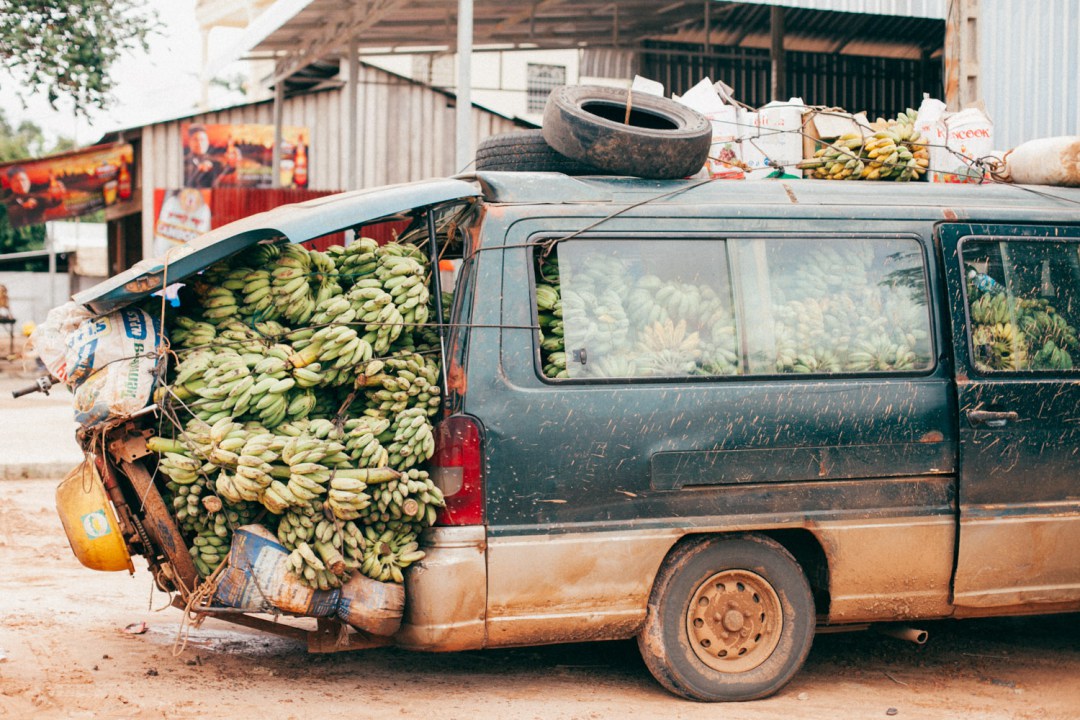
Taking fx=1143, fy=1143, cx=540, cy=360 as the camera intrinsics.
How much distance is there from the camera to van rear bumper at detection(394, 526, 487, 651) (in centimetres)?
443

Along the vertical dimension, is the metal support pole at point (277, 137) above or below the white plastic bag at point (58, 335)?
above

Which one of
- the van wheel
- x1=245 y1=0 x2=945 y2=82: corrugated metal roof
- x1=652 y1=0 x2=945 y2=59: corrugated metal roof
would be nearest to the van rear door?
the van wheel

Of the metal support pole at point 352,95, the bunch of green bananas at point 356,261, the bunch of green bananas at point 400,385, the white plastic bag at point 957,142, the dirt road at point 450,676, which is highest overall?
the metal support pole at point 352,95

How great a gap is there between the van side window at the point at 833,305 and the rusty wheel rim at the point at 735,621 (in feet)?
3.03

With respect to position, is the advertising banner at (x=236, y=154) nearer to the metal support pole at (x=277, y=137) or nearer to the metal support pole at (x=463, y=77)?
the metal support pole at (x=277, y=137)

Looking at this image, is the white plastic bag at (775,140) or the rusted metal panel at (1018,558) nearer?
the rusted metal panel at (1018,558)

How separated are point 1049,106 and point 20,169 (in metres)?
15.3

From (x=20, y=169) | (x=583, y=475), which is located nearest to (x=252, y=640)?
(x=583, y=475)

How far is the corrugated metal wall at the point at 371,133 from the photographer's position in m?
17.9

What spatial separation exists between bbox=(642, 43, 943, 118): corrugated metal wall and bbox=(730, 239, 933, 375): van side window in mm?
11187

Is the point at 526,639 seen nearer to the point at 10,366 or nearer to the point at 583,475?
the point at 583,475

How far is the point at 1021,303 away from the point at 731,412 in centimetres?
152

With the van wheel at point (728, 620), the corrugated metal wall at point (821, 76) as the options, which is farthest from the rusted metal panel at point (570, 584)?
the corrugated metal wall at point (821, 76)

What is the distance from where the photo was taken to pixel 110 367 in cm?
445
